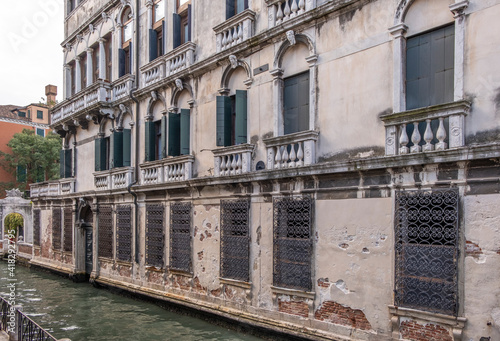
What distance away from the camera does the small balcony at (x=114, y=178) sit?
14.8 meters

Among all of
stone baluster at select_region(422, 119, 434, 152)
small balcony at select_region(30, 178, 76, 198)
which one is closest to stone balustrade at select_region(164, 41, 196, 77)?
stone baluster at select_region(422, 119, 434, 152)

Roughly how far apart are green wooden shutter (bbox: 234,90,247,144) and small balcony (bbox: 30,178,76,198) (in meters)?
11.0

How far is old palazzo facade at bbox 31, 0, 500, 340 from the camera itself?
21.9 ft

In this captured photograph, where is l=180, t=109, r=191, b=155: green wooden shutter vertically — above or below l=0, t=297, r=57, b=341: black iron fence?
above

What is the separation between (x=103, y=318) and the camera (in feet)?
38.7

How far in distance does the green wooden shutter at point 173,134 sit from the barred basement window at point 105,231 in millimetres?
4527

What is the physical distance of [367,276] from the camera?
25.5ft

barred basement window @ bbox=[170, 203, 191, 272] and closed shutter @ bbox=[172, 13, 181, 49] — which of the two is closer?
barred basement window @ bbox=[170, 203, 191, 272]

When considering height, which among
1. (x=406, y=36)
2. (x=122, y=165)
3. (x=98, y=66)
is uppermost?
(x=98, y=66)

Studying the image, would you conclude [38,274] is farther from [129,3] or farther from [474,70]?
[474,70]

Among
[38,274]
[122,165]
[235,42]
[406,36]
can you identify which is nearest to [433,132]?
[406,36]

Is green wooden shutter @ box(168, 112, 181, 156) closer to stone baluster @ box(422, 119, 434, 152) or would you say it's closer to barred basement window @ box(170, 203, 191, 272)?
barred basement window @ box(170, 203, 191, 272)

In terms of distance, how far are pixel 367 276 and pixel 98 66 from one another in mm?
14778

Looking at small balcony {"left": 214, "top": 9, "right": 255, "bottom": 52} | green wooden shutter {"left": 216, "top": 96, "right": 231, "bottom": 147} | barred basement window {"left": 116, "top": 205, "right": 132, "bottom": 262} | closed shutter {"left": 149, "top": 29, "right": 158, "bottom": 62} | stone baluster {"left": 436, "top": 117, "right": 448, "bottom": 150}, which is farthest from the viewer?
barred basement window {"left": 116, "top": 205, "right": 132, "bottom": 262}
